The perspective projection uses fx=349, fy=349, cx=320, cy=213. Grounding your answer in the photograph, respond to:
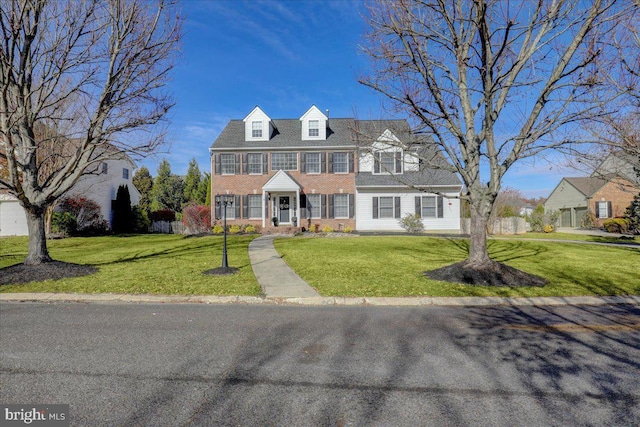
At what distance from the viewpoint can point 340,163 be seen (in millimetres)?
25828

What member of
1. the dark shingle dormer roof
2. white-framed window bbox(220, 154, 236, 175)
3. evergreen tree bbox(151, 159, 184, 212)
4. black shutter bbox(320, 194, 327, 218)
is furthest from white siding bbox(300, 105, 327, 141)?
evergreen tree bbox(151, 159, 184, 212)

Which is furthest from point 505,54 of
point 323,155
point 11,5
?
point 323,155

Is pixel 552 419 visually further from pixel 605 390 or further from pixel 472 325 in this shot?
pixel 472 325

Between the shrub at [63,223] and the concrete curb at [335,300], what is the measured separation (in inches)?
749

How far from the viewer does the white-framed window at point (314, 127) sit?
86.4ft

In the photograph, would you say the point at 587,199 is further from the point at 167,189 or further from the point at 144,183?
the point at 144,183

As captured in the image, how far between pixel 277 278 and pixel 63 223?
21639 millimetres

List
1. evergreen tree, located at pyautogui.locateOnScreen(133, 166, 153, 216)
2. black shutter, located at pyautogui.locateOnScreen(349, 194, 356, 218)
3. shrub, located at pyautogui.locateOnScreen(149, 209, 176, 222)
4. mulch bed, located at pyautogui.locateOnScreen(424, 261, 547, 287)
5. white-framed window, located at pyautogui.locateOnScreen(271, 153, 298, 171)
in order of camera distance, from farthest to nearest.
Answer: evergreen tree, located at pyautogui.locateOnScreen(133, 166, 153, 216), shrub, located at pyautogui.locateOnScreen(149, 209, 176, 222), white-framed window, located at pyautogui.locateOnScreen(271, 153, 298, 171), black shutter, located at pyautogui.locateOnScreen(349, 194, 356, 218), mulch bed, located at pyautogui.locateOnScreen(424, 261, 547, 287)

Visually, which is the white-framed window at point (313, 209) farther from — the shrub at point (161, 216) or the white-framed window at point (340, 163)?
the shrub at point (161, 216)

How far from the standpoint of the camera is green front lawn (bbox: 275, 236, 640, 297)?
7.73m

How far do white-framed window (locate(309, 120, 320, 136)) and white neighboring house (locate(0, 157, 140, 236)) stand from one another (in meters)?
12.5

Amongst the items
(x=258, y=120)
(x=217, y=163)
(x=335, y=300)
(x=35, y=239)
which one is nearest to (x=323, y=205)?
(x=258, y=120)

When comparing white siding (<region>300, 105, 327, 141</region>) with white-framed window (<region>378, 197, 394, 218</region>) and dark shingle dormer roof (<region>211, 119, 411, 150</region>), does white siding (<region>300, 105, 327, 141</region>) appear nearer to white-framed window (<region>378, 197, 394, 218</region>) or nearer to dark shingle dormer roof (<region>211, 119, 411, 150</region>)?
dark shingle dormer roof (<region>211, 119, 411, 150</region>)

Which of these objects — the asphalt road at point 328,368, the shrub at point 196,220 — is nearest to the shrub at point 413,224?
the shrub at point 196,220
